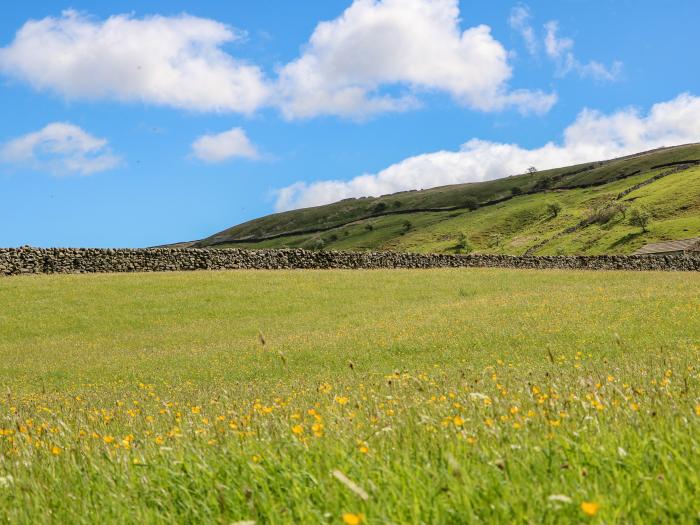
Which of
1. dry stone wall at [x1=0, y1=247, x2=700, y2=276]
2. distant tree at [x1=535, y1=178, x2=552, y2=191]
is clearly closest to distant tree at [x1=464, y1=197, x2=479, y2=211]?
distant tree at [x1=535, y1=178, x2=552, y2=191]

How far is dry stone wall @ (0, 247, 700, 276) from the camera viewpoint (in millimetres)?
43750

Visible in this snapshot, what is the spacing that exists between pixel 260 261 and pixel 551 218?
3471 inches

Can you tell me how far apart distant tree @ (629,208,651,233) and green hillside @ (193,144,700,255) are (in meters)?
0.91

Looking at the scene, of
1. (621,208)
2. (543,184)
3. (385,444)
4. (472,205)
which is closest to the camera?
(385,444)

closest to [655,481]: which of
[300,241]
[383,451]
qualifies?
[383,451]

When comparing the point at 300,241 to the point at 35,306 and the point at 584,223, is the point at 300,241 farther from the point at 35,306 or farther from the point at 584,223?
the point at 35,306

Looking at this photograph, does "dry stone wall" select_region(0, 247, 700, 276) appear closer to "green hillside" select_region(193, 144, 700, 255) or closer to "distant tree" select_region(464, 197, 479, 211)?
"green hillside" select_region(193, 144, 700, 255)

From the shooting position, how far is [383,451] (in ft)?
14.5

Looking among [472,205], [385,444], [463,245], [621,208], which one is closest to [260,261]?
[385,444]

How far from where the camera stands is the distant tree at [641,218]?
87875mm

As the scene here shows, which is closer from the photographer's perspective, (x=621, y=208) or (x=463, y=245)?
(x=621, y=208)

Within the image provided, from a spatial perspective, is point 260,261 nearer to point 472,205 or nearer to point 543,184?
point 472,205

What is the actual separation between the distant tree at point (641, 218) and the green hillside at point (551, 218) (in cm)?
91

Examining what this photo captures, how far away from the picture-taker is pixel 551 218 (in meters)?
124
